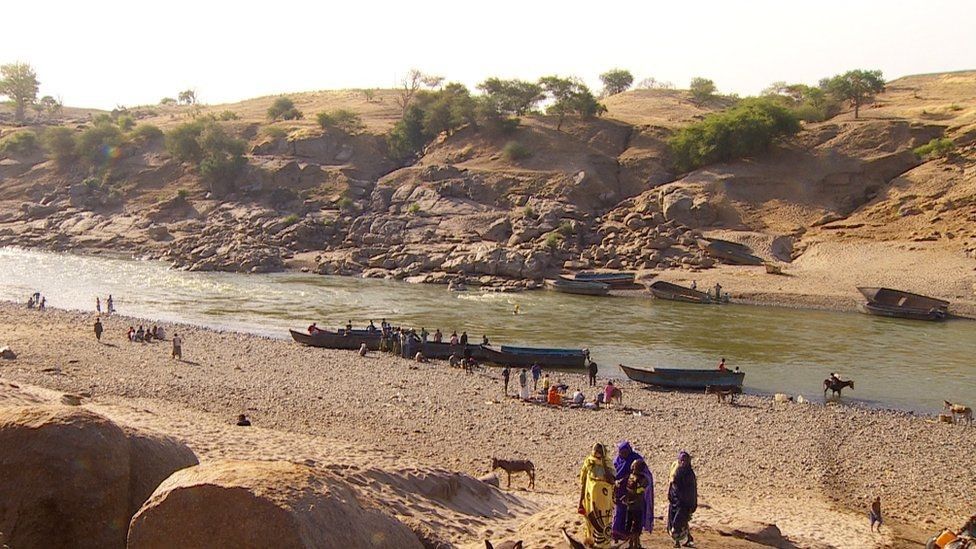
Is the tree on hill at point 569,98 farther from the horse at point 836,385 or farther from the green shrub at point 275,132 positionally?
the horse at point 836,385

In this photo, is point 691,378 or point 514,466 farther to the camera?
point 691,378

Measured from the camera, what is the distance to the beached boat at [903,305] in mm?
41500

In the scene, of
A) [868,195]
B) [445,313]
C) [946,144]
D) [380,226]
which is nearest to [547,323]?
[445,313]

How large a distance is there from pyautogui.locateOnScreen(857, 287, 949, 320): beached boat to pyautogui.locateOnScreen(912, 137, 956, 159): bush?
19982 millimetres

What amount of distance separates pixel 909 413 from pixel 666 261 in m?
30.1

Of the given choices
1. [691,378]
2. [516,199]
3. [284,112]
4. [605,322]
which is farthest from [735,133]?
[284,112]

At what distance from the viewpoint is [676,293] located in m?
47.4

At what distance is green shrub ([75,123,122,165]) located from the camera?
7994cm

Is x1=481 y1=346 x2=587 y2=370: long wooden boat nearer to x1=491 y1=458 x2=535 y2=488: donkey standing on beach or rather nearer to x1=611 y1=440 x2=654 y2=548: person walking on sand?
x1=491 y1=458 x2=535 y2=488: donkey standing on beach

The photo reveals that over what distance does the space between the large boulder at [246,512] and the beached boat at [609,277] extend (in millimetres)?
44557

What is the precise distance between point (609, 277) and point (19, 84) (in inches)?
3598

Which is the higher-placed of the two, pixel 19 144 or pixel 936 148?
pixel 936 148

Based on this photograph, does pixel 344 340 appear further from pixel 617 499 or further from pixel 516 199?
pixel 516 199

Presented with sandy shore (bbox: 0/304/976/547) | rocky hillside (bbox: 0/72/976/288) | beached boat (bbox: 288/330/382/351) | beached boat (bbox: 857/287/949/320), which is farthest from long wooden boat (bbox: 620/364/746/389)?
rocky hillside (bbox: 0/72/976/288)
